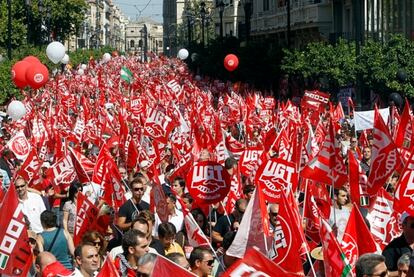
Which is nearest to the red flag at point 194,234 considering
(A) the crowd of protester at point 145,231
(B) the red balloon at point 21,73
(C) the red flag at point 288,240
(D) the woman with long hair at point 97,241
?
(A) the crowd of protester at point 145,231

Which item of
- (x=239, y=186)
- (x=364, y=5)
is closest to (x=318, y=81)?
(x=364, y=5)

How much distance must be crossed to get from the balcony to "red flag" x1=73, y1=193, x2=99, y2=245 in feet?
148

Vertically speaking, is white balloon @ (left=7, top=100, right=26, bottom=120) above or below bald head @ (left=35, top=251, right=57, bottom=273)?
above

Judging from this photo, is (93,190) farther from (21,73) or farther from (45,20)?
(45,20)

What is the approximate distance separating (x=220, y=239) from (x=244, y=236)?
281cm

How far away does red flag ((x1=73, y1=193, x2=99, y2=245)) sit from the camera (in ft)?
37.8

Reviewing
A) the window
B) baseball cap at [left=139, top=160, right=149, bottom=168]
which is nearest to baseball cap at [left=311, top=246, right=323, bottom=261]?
baseball cap at [left=139, top=160, right=149, bottom=168]

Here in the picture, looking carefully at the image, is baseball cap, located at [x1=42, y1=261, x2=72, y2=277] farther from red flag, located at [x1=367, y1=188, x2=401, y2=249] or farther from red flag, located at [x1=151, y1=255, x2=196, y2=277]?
red flag, located at [x1=367, y1=188, x2=401, y2=249]

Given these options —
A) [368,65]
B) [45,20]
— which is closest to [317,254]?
[368,65]

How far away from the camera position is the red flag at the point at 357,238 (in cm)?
888

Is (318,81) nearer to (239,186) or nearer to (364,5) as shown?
(364,5)

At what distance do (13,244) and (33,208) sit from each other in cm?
412

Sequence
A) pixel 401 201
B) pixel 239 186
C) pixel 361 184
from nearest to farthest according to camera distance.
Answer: pixel 401 201 → pixel 361 184 → pixel 239 186

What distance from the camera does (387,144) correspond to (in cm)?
1300
